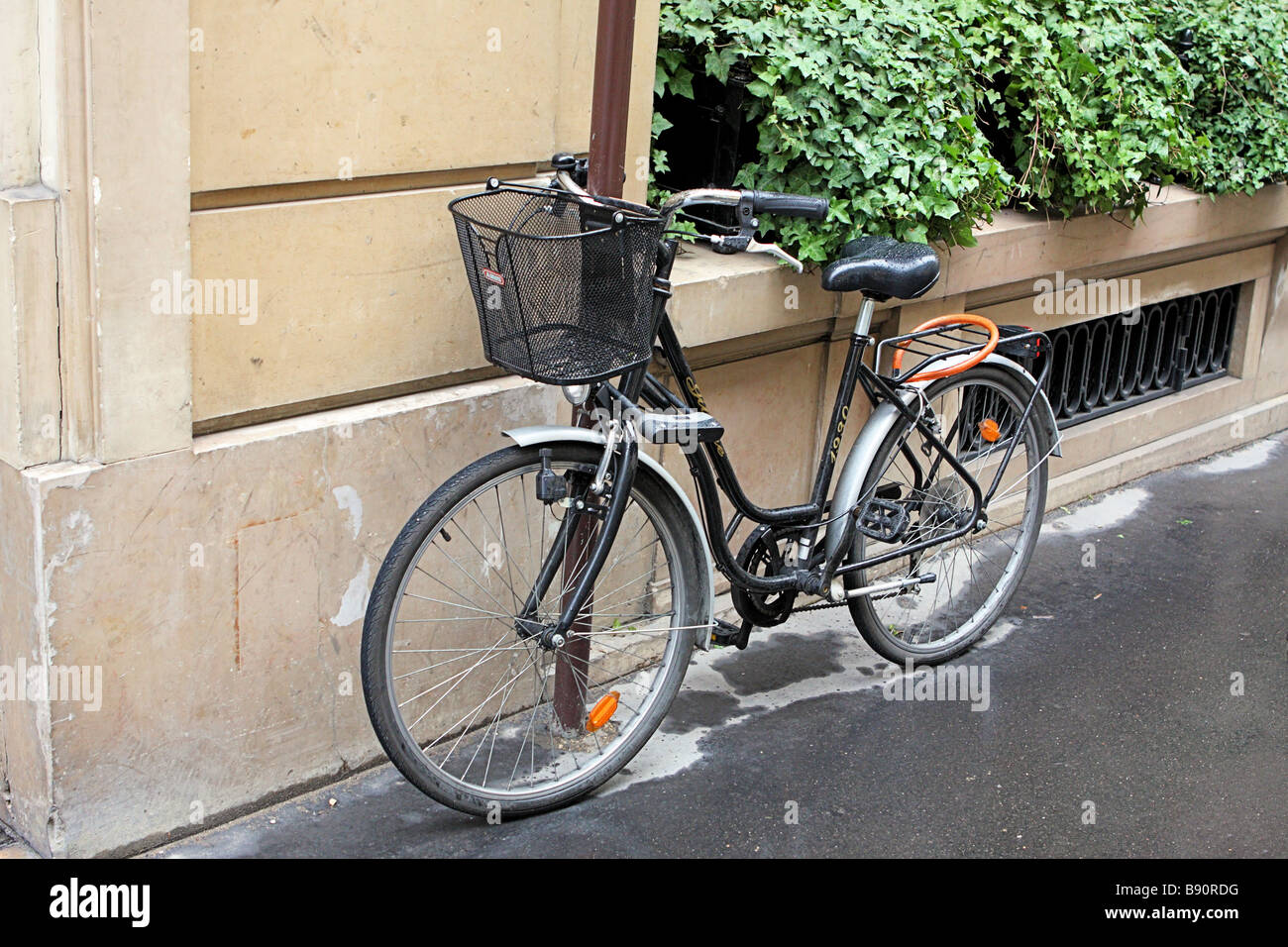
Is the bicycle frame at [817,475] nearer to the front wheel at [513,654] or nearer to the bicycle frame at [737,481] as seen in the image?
the bicycle frame at [737,481]

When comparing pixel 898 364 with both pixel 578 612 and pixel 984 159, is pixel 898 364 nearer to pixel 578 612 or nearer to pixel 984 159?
pixel 984 159

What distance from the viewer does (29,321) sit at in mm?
3137

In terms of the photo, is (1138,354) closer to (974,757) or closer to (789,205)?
(974,757)

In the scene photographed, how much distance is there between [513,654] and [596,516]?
2.29 feet

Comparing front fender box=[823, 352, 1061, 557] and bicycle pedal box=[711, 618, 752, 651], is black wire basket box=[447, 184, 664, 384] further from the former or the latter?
front fender box=[823, 352, 1061, 557]

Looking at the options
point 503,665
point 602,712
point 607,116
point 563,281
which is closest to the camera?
point 563,281

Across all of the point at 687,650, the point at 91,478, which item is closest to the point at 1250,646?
the point at 687,650

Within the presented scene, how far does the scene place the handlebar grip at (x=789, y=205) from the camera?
372 cm

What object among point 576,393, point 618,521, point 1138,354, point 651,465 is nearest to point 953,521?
point 651,465

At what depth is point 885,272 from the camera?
Result: 4.17m

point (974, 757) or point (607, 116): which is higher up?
point (607, 116)

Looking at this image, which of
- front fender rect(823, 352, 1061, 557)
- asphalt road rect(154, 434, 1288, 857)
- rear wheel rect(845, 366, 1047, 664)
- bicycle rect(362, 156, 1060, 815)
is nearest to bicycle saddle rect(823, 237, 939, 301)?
bicycle rect(362, 156, 1060, 815)

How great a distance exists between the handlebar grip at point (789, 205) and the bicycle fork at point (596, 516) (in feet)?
2.11
